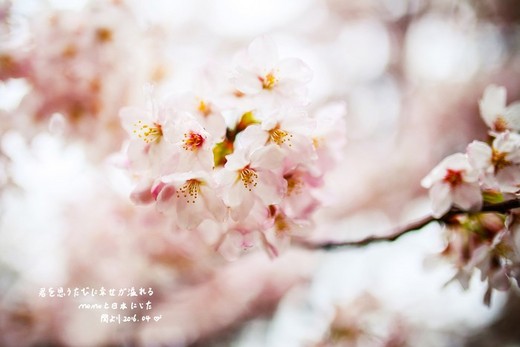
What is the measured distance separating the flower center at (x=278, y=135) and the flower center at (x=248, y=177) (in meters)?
0.06

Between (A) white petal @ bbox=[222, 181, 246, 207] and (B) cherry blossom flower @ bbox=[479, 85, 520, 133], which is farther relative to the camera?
(B) cherry blossom flower @ bbox=[479, 85, 520, 133]

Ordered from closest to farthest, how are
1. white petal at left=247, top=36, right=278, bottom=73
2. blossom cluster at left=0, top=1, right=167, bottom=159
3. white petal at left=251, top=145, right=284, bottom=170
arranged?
white petal at left=251, top=145, right=284, bottom=170 → white petal at left=247, top=36, right=278, bottom=73 → blossom cluster at left=0, top=1, right=167, bottom=159

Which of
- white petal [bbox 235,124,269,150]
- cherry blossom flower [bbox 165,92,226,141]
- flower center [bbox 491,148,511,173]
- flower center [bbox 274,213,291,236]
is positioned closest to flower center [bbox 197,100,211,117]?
cherry blossom flower [bbox 165,92,226,141]

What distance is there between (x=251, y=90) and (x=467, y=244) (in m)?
0.49

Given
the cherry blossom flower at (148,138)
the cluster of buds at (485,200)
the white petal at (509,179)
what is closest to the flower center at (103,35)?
the cherry blossom flower at (148,138)

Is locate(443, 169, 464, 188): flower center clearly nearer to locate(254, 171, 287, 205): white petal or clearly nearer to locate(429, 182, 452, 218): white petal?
locate(429, 182, 452, 218): white petal

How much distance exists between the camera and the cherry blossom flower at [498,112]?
863 millimetres

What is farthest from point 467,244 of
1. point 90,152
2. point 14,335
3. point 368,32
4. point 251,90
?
point 368,32

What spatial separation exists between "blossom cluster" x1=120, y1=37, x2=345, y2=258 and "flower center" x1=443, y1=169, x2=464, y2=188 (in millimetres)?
228

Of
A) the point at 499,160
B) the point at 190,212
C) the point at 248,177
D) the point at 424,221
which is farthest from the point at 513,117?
the point at 190,212

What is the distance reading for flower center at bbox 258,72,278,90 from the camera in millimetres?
792

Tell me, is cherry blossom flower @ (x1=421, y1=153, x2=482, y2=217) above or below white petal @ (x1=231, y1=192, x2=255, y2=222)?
above

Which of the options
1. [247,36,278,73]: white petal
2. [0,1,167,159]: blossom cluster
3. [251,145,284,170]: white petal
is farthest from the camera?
[0,1,167,159]: blossom cluster

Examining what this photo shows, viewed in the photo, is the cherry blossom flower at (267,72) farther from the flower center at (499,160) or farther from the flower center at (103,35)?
the flower center at (103,35)
